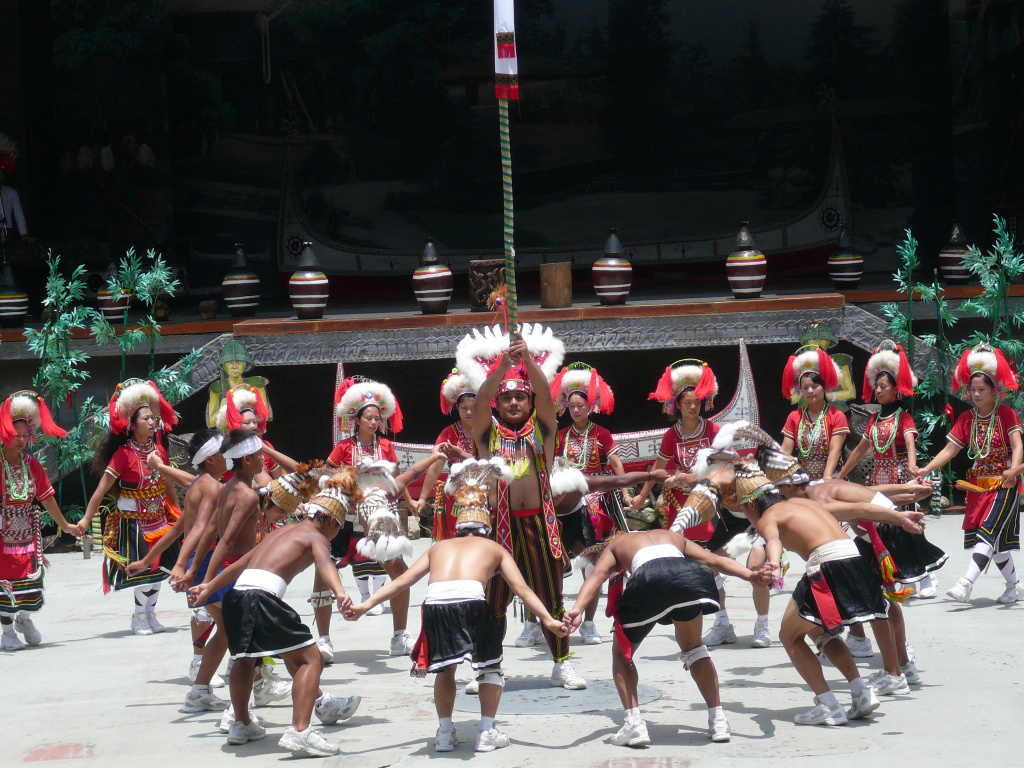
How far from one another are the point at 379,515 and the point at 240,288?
659cm

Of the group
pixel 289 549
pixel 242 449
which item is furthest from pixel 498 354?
pixel 289 549

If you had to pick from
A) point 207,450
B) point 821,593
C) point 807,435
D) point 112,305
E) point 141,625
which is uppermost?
point 112,305

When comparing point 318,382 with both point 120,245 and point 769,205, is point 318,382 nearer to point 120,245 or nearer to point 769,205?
point 120,245

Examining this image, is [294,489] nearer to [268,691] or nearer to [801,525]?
[268,691]

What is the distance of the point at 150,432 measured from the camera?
8258 mm

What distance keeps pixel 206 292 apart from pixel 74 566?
509 cm

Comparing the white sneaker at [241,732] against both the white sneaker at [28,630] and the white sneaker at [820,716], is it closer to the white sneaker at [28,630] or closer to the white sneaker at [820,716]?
the white sneaker at [820,716]

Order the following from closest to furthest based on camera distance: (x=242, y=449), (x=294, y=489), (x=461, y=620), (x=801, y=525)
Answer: (x=461, y=620) < (x=801, y=525) < (x=294, y=489) < (x=242, y=449)

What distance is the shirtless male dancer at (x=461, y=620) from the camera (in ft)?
17.0

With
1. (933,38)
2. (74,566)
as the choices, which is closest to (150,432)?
(74,566)

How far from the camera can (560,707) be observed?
6012mm

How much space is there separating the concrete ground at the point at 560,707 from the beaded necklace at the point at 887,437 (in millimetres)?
1222

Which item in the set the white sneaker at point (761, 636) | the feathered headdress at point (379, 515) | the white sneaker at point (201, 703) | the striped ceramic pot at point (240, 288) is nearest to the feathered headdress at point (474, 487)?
the feathered headdress at point (379, 515)

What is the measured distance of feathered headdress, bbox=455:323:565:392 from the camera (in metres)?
6.55
